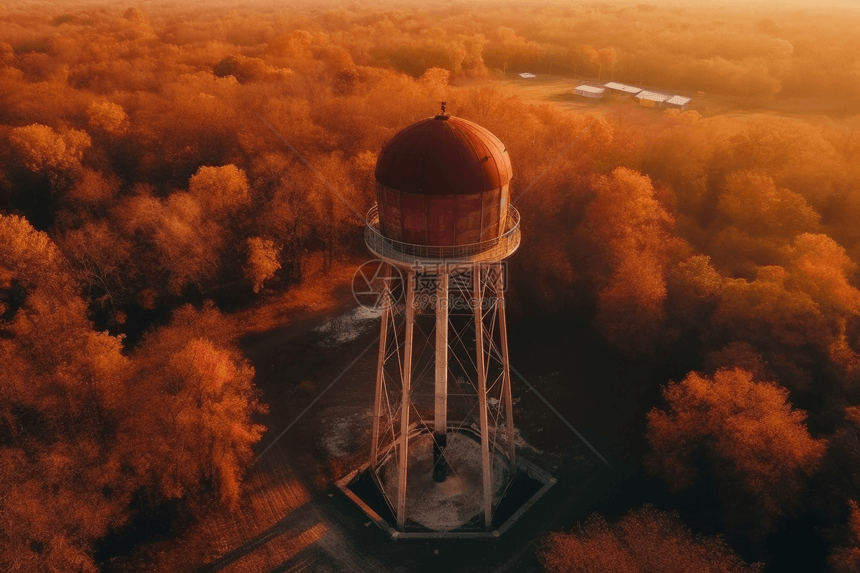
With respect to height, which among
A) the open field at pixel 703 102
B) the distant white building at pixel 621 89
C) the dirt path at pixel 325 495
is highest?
the distant white building at pixel 621 89

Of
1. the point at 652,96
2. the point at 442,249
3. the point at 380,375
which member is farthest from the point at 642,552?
the point at 652,96

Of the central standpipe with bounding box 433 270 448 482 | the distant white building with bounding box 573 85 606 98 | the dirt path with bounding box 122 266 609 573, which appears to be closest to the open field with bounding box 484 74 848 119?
the distant white building with bounding box 573 85 606 98

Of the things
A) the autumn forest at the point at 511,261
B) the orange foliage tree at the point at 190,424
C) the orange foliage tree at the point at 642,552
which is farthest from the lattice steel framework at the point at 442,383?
the orange foliage tree at the point at 190,424

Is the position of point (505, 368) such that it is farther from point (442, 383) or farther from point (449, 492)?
point (449, 492)

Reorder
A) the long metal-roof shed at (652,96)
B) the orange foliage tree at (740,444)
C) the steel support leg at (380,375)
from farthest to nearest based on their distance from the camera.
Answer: the long metal-roof shed at (652,96), the steel support leg at (380,375), the orange foliage tree at (740,444)

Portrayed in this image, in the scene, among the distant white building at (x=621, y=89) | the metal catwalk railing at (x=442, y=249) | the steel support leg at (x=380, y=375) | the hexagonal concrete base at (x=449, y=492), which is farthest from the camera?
the distant white building at (x=621, y=89)

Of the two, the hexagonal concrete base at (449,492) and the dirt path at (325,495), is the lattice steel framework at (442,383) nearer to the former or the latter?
the hexagonal concrete base at (449,492)

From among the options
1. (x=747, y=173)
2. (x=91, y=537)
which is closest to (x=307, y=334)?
(x=91, y=537)
